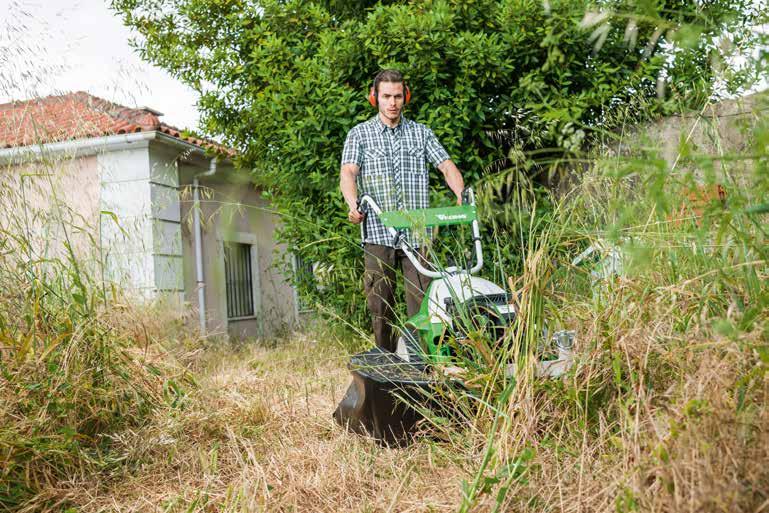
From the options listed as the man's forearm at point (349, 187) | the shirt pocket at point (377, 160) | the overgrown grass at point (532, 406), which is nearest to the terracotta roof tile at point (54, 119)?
the overgrown grass at point (532, 406)

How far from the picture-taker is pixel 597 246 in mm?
2393

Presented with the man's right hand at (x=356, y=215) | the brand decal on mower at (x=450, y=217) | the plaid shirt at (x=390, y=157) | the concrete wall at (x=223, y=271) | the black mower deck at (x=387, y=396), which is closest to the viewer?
the black mower deck at (x=387, y=396)

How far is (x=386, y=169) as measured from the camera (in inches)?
168

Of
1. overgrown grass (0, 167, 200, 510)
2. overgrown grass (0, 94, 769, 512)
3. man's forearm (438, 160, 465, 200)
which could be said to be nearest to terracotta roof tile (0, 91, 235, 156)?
overgrown grass (0, 167, 200, 510)

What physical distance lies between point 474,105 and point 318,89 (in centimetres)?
127

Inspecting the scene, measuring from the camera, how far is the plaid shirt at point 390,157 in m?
4.27

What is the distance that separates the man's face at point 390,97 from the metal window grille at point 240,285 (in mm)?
6254

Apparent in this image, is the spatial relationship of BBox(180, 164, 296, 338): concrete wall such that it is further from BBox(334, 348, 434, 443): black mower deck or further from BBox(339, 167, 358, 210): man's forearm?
BBox(334, 348, 434, 443): black mower deck

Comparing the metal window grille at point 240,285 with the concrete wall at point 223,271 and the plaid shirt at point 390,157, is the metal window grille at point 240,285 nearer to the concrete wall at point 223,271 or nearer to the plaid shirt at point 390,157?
the concrete wall at point 223,271

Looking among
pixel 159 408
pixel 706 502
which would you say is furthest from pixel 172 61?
pixel 706 502

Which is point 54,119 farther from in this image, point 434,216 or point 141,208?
point 141,208

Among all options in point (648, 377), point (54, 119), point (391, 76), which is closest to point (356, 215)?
point (391, 76)

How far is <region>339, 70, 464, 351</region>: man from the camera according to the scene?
407 centimetres

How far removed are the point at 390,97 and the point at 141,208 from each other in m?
3.64
